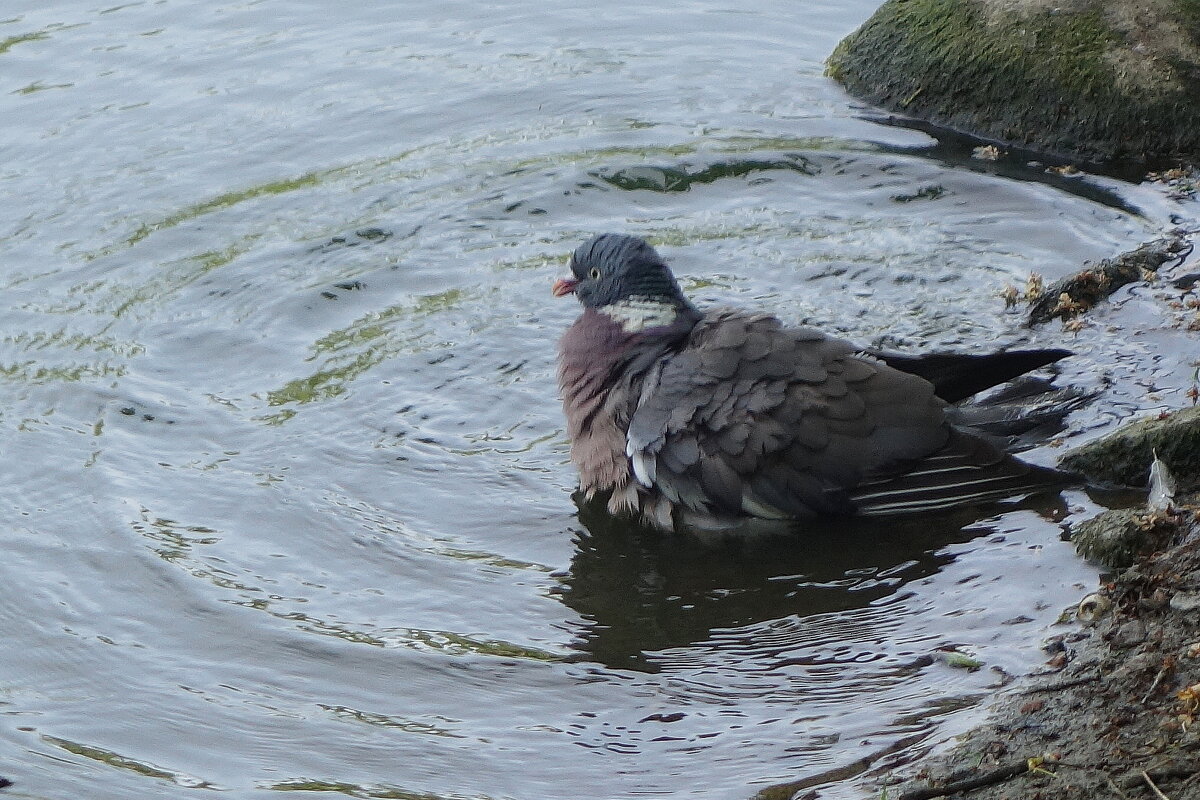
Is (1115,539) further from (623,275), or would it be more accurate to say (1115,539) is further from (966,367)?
(623,275)

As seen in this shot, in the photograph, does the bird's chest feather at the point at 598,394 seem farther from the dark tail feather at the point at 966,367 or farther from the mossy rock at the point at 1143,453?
the mossy rock at the point at 1143,453

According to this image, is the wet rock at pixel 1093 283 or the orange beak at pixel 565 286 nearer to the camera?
the orange beak at pixel 565 286

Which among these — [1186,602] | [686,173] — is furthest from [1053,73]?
[1186,602]

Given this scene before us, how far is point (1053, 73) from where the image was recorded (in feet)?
29.5

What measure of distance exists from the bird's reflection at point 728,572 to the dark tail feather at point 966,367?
0.53m

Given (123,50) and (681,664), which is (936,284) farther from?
(123,50)

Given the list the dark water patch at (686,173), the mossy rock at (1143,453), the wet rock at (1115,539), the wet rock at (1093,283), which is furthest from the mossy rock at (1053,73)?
the wet rock at (1115,539)

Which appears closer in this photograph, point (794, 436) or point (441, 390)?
point (794, 436)

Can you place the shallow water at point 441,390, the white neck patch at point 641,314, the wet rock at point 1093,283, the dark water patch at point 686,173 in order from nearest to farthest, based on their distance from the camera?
the shallow water at point 441,390 < the white neck patch at point 641,314 < the wet rock at point 1093,283 < the dark water patch at point 686,173

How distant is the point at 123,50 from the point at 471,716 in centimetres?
772

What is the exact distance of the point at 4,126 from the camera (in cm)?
958

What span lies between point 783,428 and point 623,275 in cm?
111

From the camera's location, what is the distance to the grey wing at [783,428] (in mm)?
5617

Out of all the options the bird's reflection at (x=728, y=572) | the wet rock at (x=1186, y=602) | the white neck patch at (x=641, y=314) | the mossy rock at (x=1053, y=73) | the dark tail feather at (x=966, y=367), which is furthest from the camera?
the mossy rock at (x=1053, y=73)
